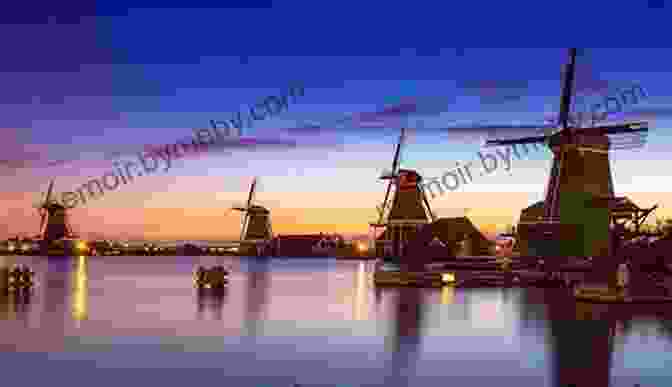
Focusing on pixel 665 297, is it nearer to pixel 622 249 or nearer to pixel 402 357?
pixel 622 249

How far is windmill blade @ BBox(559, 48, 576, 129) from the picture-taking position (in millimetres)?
55094

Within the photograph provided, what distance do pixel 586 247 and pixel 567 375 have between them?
116ft

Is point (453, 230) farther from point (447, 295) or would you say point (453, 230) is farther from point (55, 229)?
point (55, 229)

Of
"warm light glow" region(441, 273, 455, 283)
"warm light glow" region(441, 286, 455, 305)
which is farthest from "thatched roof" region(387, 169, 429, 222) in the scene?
"warm light glow" region(441, 286, 455, 305)

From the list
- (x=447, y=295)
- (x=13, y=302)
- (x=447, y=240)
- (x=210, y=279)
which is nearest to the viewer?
(x=13, y=302)

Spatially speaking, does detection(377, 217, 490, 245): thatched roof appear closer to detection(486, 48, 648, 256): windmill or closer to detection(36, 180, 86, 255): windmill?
detection(486, 48, 648, 256): windmill

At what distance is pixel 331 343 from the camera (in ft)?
87.6

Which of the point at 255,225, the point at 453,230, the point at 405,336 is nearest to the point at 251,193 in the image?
the point at 255,225

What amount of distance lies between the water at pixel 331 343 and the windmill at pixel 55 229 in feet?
382

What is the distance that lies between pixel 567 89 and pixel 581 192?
846 centimetres

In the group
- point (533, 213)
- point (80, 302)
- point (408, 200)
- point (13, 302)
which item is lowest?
point (80, 302)

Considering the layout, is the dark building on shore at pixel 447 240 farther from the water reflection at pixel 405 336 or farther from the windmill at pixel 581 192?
the water reflection at pixel 405 336

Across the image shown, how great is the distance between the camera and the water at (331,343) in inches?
782

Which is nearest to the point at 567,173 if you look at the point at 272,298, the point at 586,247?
the point at 586,247
